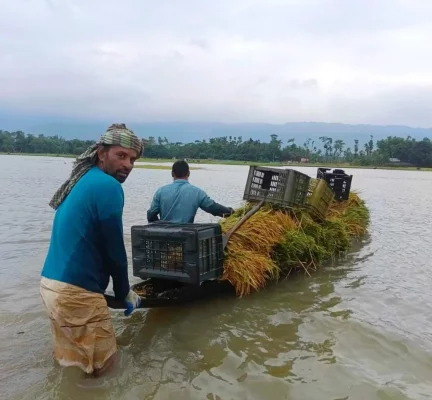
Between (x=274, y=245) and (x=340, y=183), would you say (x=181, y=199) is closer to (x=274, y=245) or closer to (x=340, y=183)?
(x=274, y=245)

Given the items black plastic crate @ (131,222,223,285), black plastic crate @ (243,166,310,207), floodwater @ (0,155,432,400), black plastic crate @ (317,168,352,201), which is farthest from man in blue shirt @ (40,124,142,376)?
black plastic crate @ (317,168,352,201)

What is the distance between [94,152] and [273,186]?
3653 mm

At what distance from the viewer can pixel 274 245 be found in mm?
6336

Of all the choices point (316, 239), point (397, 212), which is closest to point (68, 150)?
point (397, 212)

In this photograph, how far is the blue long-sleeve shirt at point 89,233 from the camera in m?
3.27

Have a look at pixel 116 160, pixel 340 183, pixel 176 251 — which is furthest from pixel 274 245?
pixel 340 183

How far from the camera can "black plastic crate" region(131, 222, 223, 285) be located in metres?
4.52

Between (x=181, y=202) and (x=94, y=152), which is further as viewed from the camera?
(x=181, y=202)

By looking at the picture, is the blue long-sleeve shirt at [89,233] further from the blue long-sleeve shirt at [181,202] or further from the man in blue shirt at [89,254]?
the blue long-sleeve shirt at [181,202]

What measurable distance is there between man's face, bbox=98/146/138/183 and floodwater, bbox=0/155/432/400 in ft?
5.56

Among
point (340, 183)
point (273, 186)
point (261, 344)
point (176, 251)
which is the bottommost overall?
point (261, 344)

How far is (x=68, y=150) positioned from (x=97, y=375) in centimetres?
10539

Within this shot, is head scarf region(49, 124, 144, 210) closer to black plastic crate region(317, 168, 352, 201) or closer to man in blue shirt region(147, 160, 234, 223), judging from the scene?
man in blue shirt region(147, 160, 234, 223)

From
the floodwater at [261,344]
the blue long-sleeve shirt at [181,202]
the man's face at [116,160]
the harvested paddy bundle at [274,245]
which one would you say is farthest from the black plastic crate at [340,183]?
the man's face at [116,160]
